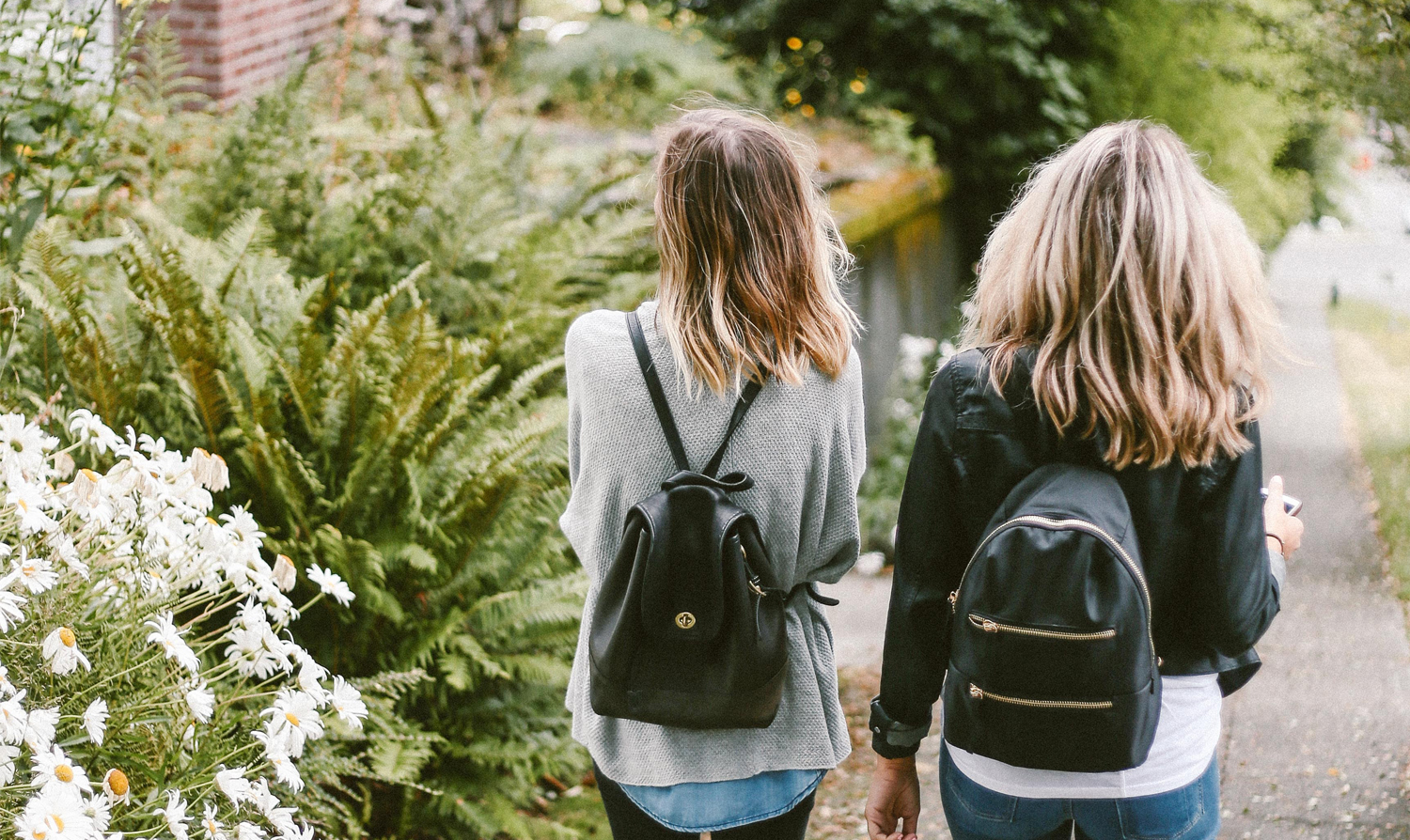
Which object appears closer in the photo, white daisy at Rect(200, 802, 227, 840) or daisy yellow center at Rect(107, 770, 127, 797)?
daisy yellow center at Rect(107, 770, 127, 797)

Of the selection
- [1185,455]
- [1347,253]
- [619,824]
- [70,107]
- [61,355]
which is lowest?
[1347,253]

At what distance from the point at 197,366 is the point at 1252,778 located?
3.65 meters

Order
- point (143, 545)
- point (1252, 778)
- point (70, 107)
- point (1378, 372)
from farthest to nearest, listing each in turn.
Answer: point (1378, 372)
point (1252, 778)
point (70, 107)
point (143, 545)

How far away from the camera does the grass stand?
21.5 feet

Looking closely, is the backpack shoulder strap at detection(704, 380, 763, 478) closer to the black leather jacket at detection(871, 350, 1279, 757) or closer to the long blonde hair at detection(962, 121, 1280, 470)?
the black leather jacket at detection(871, 350, 1279, 757)

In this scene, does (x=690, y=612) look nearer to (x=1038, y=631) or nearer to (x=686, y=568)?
(x=686, y=568)

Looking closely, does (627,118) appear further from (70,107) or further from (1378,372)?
(1378,372)

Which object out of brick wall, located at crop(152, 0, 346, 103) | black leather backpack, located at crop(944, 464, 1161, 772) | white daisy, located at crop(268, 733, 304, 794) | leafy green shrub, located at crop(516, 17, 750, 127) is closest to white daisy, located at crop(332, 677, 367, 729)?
white daisy, located at crop(268, 733, 304, 794)

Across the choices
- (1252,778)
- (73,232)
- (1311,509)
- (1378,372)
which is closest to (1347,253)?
(1378,372)

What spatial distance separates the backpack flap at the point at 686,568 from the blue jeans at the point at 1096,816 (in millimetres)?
526

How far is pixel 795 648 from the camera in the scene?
2.03 metres

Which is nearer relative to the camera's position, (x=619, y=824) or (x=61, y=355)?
(x=619, y=824)

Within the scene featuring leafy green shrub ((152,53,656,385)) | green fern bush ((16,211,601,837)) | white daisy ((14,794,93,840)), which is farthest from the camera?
leafy green shrub ((152,53,656,385))

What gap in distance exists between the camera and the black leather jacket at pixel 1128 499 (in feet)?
5.65
